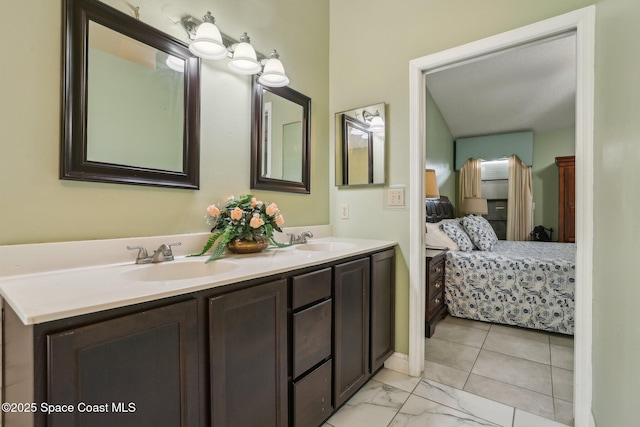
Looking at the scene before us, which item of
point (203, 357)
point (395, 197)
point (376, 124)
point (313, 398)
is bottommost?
point (313, 398)

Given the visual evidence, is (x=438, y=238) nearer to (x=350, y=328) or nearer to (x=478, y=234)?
(x=478, y=234)

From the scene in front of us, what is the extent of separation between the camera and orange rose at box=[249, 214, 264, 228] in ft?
4.71

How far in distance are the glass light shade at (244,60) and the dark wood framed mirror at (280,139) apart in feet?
0.41

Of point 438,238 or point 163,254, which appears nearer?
point 163,254

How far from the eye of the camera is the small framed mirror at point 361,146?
80.4 inches

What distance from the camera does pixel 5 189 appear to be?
3.16ft

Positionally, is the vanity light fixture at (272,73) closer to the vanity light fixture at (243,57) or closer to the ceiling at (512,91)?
the vanity light fixture at (243,57)

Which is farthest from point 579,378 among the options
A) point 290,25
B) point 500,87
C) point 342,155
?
point 500,87

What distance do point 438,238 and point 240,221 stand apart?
239cm

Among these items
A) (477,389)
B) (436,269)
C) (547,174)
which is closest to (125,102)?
(477,389)

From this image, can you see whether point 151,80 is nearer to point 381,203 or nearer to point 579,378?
point 381,203

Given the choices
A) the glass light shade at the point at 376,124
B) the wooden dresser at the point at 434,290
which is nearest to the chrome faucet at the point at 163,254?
the glass light shade at the point at 376,124

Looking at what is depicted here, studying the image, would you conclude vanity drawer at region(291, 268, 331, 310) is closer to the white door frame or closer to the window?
the white door frame

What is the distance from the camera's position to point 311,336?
1284 mm
